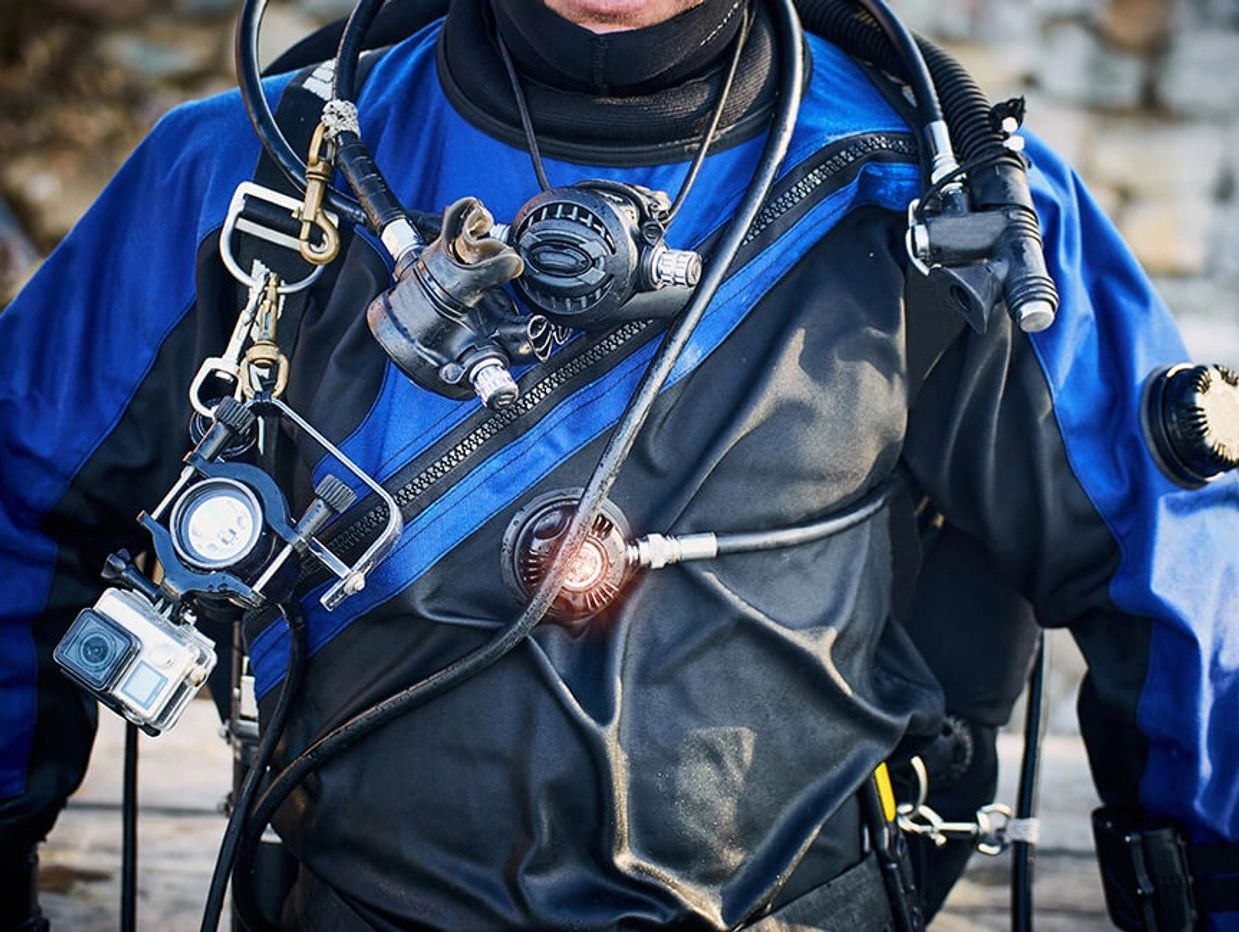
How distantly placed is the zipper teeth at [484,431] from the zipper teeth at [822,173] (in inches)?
5.6

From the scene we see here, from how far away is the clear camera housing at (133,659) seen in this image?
1.23 m

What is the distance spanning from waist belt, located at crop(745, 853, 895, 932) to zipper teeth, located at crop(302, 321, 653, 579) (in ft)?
1.57

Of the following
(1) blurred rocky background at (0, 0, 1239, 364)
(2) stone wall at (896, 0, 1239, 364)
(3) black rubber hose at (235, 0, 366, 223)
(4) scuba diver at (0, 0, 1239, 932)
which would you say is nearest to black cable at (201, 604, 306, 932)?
(4) scuba diver at (0, 0, 1239, 932)

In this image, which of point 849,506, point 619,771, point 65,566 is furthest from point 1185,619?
point 65,566

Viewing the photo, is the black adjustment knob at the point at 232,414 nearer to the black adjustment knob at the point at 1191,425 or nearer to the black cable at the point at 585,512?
the black cable at the point at 585,512

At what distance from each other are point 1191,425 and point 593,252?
0.57 meters

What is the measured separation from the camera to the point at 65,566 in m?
1.45

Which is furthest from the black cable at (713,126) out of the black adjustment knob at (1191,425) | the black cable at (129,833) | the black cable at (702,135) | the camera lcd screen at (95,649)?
the black cable at (129,833)

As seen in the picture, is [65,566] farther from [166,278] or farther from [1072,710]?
[1072,710]

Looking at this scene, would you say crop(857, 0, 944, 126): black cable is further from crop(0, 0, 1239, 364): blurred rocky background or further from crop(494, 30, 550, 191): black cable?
crop(0, 0, 1239, 364): blurred rocky background

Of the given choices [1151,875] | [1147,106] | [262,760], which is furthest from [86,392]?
[1147,106]

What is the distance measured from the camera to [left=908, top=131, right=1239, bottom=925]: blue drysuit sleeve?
1.37 metres

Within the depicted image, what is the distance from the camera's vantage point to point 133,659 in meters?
1.23

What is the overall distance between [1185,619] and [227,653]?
0.93 metres
